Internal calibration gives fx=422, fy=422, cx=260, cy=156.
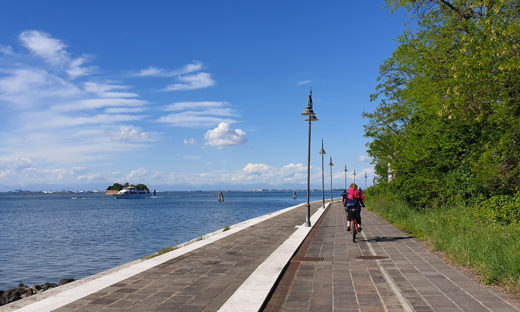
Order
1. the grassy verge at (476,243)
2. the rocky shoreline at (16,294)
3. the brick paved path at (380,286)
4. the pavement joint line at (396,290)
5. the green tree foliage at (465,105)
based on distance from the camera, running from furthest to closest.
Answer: the green tree foliage at (465,105) < the rocky shoreline at (16,294) < the grassy verge at (476,243) < the brick paved path at (380,286) < the pavement joint line at (396,290)

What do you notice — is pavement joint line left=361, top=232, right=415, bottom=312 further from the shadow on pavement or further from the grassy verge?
the shadow on pavement

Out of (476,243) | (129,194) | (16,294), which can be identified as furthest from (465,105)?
(129,194)

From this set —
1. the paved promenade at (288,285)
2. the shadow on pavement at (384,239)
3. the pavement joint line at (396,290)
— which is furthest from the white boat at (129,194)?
the pavement joint line at (396,290)

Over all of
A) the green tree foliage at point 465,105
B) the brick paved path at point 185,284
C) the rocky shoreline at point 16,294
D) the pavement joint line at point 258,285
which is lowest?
the rocky shoreline at point 16,294

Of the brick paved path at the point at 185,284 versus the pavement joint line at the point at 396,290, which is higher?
the pavement joint line at the point at 396,290

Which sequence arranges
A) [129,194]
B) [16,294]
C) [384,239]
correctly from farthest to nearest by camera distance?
[129,194] < [384,239] < [16,294]

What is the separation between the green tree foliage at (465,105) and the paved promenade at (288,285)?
5.87m

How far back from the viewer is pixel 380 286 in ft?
25.1

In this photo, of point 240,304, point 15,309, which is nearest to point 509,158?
point 240,304

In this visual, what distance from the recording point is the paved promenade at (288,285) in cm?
637

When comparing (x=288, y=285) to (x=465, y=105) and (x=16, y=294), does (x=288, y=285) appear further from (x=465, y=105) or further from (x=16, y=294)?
(x=465, y=105)

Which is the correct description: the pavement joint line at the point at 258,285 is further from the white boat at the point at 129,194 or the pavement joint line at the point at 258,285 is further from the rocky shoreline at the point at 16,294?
the white boat at the point at 129,194

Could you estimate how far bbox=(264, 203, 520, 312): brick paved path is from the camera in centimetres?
632

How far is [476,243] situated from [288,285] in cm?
476
